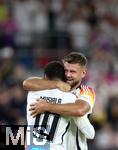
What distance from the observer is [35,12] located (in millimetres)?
17266

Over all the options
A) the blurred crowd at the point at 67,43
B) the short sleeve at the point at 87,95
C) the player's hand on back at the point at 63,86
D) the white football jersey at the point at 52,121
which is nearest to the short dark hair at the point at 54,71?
the player's hand on back at the point at 63,86

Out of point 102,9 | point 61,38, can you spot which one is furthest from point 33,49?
point 102,9

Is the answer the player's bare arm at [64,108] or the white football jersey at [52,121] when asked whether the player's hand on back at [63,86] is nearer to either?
the white football jersey at [52,121]

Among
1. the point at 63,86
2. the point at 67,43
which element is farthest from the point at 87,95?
the point at 67,43

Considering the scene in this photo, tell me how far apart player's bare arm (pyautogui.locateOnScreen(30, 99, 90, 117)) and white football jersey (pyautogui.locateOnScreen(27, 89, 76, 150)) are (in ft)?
0.24

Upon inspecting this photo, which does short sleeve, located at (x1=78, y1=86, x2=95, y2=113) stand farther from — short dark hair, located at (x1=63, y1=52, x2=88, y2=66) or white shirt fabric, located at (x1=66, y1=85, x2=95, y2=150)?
short dark hair, located at (x1=63, y1=52, x2=88, y2=66)

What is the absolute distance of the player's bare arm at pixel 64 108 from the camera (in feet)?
24.3

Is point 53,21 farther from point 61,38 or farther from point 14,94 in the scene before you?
point 14,94

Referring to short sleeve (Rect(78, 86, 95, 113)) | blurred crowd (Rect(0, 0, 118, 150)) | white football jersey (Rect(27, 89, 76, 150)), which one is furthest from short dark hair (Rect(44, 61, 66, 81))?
blurred crowd (Rect(0, 0, 118, 150))

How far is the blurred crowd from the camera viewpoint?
1434 cm

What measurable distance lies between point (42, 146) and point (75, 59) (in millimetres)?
1024

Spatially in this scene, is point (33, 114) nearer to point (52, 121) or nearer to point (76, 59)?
point (52, 121)

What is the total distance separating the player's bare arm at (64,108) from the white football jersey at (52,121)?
7cm

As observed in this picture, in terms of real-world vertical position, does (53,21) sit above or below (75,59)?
below
